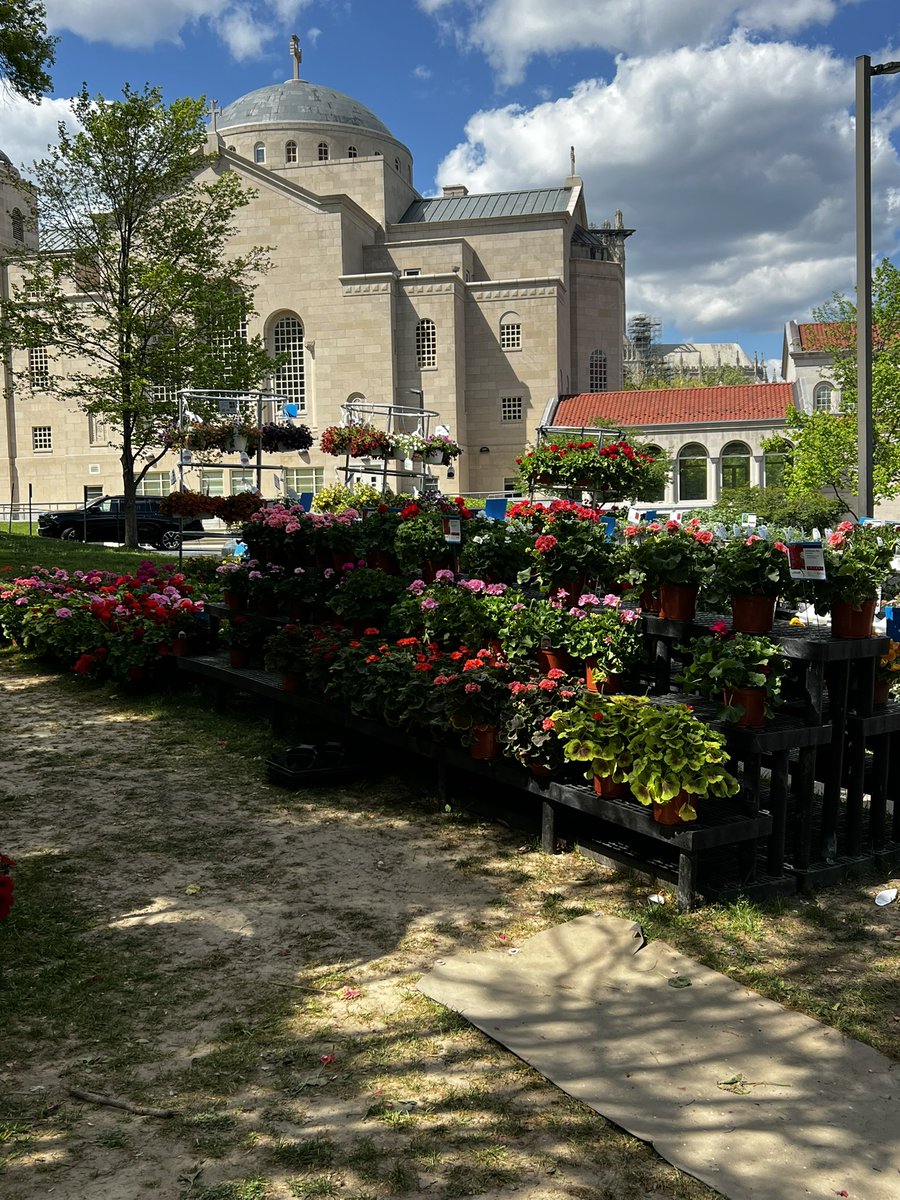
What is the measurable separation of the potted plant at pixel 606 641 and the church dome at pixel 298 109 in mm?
61526

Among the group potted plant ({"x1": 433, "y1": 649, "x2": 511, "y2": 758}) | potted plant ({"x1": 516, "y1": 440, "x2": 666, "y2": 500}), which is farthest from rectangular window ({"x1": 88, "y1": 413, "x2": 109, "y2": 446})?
potted plant ({"x1": 433, "y1": 649, "x2": 511, "y2": 758})

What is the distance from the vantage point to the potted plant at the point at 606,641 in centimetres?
626

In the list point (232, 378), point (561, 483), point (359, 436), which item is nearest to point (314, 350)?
point (232, 378)

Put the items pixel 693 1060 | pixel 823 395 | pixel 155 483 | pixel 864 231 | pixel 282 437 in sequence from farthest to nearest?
1. pixel 155 483
2. pixel 823 395
3. pixel 282 437
4. pixel 864 231
5. pixel 693 1060

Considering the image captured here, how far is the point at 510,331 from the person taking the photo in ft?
168

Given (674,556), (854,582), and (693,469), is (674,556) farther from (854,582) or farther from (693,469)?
(693,469)

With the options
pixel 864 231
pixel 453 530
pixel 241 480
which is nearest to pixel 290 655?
pixel 453 530

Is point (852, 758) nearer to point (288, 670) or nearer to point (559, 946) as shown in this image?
point (559, 946)

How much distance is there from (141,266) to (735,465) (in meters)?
25.3

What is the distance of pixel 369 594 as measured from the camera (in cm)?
831

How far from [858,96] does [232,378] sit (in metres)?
18.5

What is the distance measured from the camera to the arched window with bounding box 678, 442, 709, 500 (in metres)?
41.8

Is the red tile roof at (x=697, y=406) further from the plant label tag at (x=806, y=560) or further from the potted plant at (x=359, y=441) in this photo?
the plant label tag at (x=806, y=560)

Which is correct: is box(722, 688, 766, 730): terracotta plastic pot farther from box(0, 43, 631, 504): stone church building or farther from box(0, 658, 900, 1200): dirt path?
box(0, 43, 631, 504): stone church building
